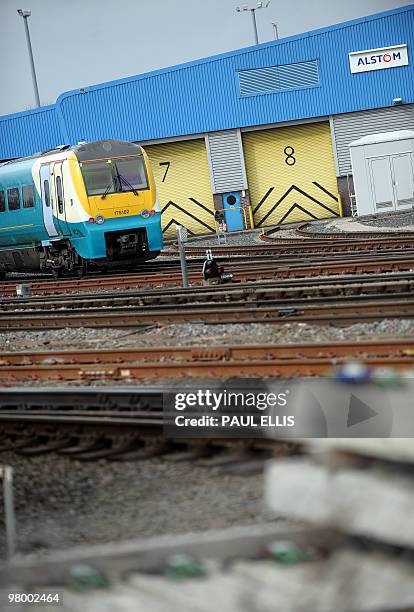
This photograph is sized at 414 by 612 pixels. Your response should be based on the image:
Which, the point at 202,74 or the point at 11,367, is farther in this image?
the point at 202,74

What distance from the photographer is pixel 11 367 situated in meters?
10.2

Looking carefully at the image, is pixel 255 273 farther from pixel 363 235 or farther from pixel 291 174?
pixel 291 174

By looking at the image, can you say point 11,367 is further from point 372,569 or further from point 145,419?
point 372,569

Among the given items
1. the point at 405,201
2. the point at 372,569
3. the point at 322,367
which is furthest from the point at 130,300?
the point at 405,201

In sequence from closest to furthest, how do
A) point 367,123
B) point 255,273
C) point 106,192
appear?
1. point 255,273
2. point 106,192
3. point 367,123

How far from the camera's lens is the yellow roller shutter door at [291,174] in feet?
130

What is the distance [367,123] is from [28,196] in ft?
72.6

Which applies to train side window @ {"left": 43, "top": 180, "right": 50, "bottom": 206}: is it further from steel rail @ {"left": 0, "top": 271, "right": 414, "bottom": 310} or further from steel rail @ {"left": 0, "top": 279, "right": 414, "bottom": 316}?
steel rail @ {"left": 0, "top": 279, "right": 414, "bottom": 316}

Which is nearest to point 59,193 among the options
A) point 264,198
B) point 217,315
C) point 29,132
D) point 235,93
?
point 217,315

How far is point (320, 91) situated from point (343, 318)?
29799mm

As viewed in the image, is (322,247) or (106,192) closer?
(106,192)

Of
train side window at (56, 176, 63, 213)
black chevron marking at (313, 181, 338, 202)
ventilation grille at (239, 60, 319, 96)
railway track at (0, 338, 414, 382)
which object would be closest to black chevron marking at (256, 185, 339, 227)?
black chevron marking at (313, 181, 338, 202)

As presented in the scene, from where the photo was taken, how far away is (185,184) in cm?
4041

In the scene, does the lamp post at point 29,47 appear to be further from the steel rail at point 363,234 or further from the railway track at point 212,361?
the railway track at point 212,361
